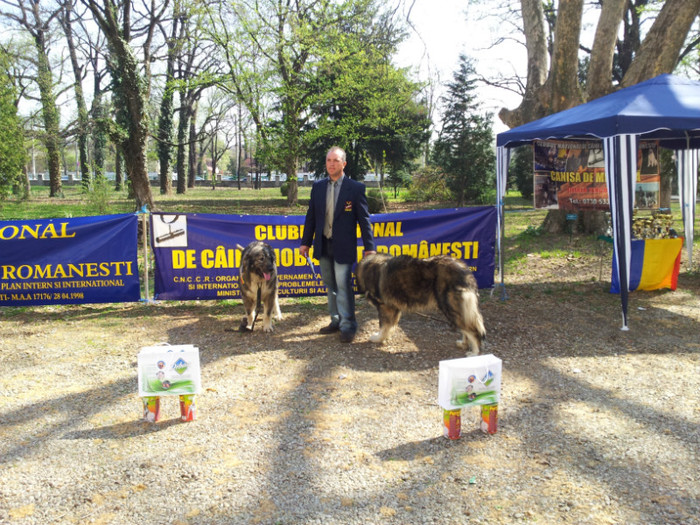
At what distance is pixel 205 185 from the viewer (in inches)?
2377

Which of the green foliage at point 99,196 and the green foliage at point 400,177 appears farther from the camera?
the green foliage at point 400,177

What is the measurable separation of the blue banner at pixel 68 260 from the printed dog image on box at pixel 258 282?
221 cm

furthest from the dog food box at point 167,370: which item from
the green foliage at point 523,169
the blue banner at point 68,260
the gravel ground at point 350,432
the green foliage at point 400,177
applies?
the green foliage at point 400,177

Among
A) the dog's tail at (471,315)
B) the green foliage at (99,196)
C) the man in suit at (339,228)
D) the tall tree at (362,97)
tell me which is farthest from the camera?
the tall tree at (362,97)

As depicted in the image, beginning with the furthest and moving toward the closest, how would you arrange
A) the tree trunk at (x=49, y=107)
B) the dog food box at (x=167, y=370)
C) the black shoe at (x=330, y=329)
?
the tree trunk at (x=49, y=107)
the black shoe at (x=330, y=329)
the dog food box at (x=167, y=370)

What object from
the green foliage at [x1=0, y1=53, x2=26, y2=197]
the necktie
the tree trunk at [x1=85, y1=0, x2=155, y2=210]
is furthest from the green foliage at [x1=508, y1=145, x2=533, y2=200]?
the necktie

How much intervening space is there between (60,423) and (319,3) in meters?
17.7

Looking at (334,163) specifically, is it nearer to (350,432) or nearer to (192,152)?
(350,432)

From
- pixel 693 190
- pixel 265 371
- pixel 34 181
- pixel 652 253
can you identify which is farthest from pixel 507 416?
pixel 34 181

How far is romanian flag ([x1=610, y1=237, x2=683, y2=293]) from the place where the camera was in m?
7.87

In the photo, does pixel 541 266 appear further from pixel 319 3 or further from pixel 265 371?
pixel 319 3

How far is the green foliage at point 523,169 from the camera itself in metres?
25.8

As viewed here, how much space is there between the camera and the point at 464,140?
2234cm

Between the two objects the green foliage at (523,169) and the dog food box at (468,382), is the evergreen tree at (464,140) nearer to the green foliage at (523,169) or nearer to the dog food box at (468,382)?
the green foliage at (523,169)
